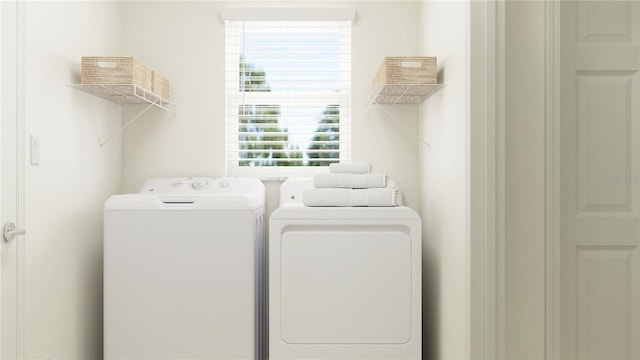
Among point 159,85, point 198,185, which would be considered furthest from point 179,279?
point 159,85

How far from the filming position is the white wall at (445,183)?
1854 millimetres

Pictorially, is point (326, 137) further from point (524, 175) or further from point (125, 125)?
point (524, 175)

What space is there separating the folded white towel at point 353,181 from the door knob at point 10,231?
3.99 feet

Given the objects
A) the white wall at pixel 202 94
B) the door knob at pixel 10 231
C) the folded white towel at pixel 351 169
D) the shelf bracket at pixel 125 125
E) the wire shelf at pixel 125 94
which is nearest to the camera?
the door knob at pixel 10 231

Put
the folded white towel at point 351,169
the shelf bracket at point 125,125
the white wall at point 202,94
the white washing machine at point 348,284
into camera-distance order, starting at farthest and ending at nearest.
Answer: the white wall at point 202,94
the shelf bracket at point 125,125
the folded white towel at point 351,169
the white washing machine at point 348,284

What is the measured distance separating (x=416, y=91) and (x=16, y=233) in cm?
179

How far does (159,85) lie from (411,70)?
1308mm

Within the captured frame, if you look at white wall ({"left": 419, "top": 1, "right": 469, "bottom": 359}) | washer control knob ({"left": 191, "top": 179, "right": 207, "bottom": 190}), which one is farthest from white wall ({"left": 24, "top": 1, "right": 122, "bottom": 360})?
white wall ({"left": 419, "top": 1, "right": 469, "bottom": 359})

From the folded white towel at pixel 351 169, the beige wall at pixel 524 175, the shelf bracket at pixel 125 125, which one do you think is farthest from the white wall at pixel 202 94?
the beige wall at pixel 524 175

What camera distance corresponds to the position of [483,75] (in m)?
1.75

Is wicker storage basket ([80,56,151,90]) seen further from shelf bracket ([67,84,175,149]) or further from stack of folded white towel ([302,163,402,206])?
stack of folded white towel ([302,163,402,206])

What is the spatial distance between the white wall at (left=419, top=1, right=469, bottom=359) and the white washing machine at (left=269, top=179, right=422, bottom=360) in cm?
14

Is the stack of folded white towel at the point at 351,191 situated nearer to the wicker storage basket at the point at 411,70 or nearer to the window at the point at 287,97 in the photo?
the wicker storage basket at the point at 411,70

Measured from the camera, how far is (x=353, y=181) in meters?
2.24
